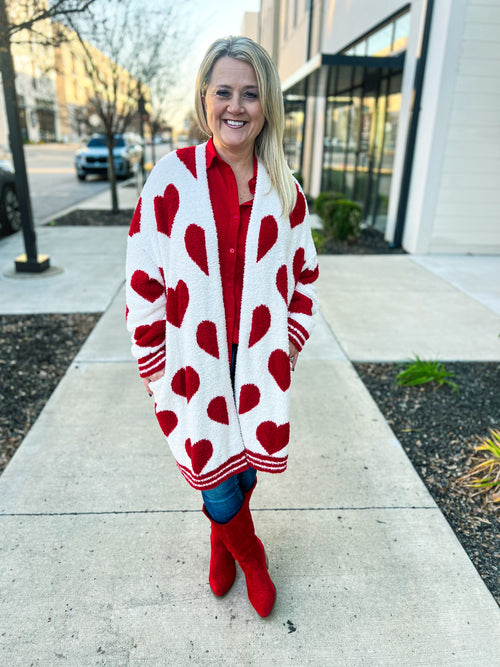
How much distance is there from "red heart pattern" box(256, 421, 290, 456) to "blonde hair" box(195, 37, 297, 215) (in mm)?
712

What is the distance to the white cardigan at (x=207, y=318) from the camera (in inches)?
63.5

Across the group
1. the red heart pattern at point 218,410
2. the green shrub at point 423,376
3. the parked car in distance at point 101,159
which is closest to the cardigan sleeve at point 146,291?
the red heart pattern at point 218,410

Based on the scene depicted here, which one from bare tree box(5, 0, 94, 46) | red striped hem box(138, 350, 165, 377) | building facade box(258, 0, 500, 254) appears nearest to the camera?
red striped hem box(138, 350, 165, 377)

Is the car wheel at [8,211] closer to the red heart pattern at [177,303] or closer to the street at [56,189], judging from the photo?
the street at [56,189]

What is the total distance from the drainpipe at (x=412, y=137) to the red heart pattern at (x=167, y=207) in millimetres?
7057

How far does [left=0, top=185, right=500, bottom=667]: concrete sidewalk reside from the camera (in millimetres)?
1877

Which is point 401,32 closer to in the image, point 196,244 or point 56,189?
point 196,244

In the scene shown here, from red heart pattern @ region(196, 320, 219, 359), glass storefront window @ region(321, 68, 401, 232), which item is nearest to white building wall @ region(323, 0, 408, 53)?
glass storefront window @ region(321, 68, 401, 232)

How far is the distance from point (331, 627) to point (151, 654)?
655mm

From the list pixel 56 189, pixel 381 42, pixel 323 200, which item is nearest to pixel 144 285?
pixel 323 200

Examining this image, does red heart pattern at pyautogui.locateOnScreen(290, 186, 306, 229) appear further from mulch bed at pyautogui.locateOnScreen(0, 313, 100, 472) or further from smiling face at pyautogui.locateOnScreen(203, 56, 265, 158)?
mulch bed at pyautogui.locateOnScreen(0, 313, 100, 472)

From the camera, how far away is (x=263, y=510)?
2.56 m

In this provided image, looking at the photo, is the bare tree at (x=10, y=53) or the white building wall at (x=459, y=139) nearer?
the bare tree at (x=10, y=53)

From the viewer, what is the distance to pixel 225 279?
1.67m
